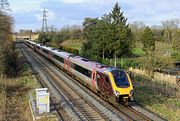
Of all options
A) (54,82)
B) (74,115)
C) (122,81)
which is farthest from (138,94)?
(54,82)

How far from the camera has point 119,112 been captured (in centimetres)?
1878

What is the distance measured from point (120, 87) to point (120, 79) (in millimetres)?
832

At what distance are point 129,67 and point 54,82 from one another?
629 inches

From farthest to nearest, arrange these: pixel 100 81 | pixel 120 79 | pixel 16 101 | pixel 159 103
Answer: pixel 16 101 → pixel 100 81 → pixel 159 103 → pixel 120 79

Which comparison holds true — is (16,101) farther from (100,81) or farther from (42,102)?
(100,81)

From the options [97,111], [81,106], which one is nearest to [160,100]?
[97,111]

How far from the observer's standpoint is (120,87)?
19.6 m

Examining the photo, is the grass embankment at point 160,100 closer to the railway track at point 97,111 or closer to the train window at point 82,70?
the railway track at point 97,111

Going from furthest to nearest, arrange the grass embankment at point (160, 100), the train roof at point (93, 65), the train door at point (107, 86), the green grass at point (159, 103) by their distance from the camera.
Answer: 1. the train roof at point (93, 65)
2. the train door at point (107, 86)
3. the grass embankment at point (160, 100)
4. the green grass at point (159, 103)

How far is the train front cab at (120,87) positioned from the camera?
1939cm

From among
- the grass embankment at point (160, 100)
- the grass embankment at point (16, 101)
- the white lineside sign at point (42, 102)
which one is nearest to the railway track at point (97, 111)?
the grass embankment at point (160, 100)

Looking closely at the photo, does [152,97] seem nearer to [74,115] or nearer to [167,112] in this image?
[167,112]

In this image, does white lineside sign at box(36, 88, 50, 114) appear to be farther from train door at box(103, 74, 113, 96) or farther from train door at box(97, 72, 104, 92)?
train door at box(97, 72, 104, 92)

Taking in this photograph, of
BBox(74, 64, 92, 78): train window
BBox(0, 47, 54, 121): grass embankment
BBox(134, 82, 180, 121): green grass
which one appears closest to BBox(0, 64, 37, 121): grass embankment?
BBox(0, 47, 54, 121): grass embankment
